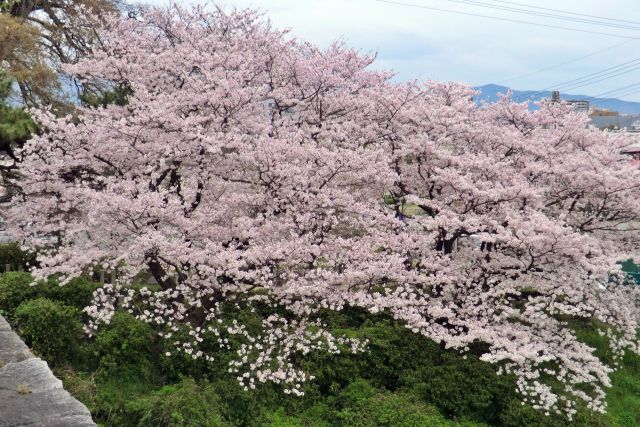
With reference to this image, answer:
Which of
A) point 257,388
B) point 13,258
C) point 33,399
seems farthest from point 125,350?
point 13,258

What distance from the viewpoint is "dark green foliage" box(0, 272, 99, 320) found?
9586 mm

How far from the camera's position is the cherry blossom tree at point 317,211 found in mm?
8742

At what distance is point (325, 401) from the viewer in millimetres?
9172

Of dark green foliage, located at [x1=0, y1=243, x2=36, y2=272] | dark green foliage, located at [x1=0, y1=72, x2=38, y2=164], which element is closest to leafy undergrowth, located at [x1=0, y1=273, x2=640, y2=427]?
dark green foliage, located at [x1=0, y1=72, x2=38, y2=164]

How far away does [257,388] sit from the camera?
8750 mm

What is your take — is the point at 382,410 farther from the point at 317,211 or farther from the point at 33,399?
the point at 33,399

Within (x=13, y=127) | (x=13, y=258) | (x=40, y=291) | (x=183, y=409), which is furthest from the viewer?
(x=13, y=258)

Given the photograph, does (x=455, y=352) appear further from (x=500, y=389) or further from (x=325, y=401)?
(x=325, y=401)

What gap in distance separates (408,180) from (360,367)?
4093 mm

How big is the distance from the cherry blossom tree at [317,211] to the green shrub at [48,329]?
48 centimetres

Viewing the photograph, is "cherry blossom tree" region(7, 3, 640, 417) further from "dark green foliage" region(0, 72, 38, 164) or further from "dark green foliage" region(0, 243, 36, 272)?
"dark green foliage" region(0, 243, 36, 272)

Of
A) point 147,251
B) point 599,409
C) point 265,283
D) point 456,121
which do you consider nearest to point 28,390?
A: point 147,251

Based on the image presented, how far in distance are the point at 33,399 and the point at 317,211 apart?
5955mm

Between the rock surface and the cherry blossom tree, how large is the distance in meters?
3.03
